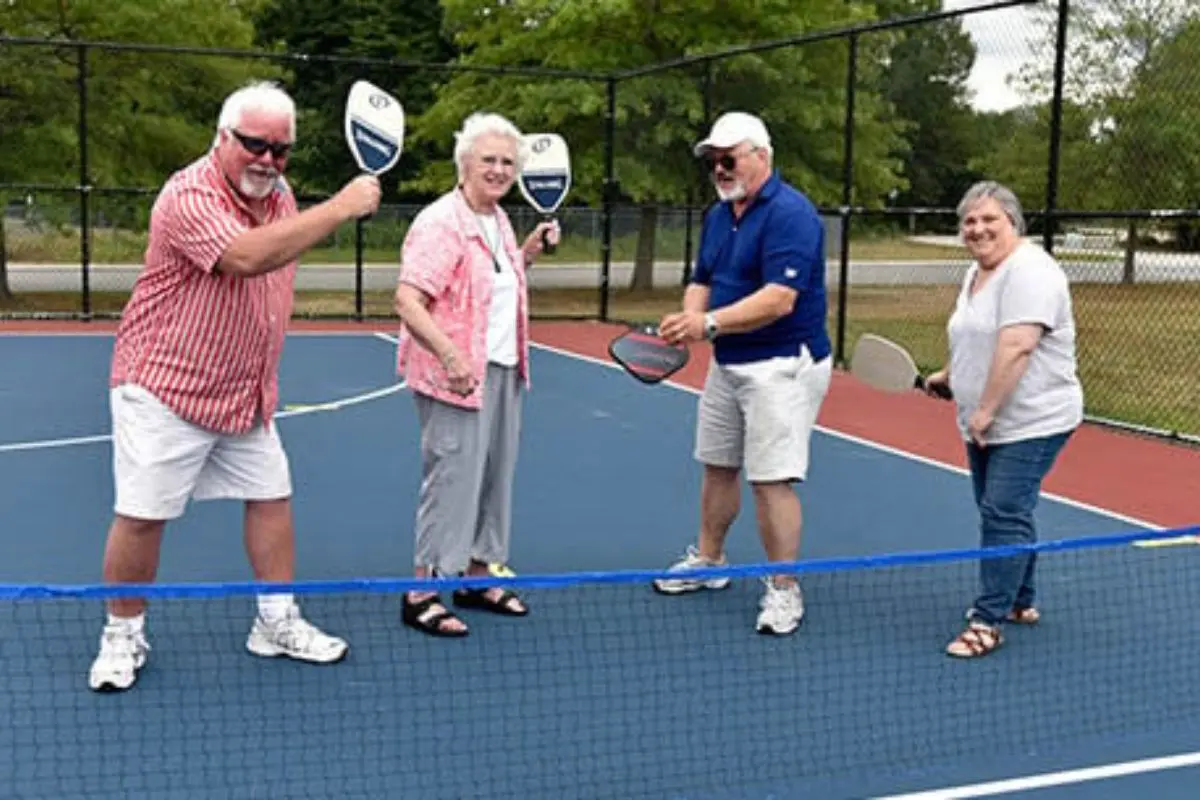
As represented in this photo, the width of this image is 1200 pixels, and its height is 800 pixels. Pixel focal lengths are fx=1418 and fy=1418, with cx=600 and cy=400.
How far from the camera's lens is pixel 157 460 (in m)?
4.54

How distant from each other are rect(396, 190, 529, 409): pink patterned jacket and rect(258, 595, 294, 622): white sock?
2.99 ft

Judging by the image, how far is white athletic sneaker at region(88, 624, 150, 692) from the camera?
4613mm

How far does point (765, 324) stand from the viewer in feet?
16.9

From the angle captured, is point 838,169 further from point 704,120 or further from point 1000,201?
point 1000,201

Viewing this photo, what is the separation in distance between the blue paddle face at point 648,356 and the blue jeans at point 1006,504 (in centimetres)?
119

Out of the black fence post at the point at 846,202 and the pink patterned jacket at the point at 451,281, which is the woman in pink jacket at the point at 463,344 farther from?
the black fence post at the point at 846,202

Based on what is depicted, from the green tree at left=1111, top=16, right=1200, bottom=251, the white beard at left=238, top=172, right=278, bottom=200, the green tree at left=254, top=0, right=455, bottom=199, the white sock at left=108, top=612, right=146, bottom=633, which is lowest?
the white sock at left=108, top=612, right=146, bottom=633

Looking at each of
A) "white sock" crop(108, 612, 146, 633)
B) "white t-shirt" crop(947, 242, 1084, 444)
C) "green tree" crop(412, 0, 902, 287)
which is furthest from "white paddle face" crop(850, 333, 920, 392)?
"green tree" crop(412, 0, 902, 287)

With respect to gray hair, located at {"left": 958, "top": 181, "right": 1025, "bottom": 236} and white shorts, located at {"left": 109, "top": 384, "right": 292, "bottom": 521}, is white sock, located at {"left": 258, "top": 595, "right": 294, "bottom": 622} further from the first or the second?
gray hair, located at {"left": 958, "top": 181, "right": 1025, "bottom": 236}

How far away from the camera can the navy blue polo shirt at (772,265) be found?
5.17 meters

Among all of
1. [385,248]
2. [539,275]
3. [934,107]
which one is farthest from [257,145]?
[934,107]

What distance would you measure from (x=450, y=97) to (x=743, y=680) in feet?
62.1

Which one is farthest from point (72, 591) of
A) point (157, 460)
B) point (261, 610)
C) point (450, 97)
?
point (450, 97)

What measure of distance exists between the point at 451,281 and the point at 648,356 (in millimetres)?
973
